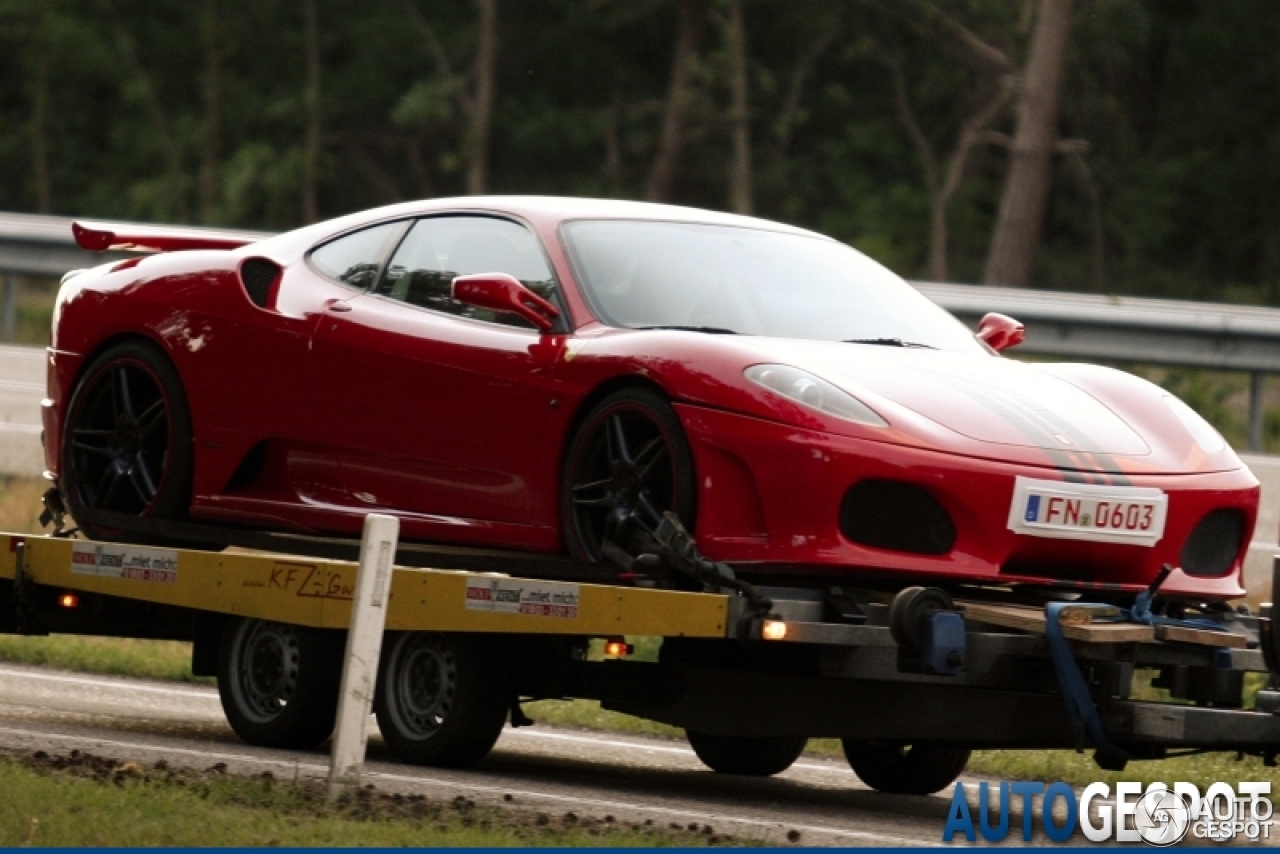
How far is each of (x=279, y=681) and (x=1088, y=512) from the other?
3.23 m

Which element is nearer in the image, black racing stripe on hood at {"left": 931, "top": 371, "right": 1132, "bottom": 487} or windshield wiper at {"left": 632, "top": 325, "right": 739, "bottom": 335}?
black racing stripe on hood at {"left": 931, "top": 371, "right": 1132, "bottom": 487}

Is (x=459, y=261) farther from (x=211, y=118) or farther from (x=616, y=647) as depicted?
(x=211, y=118)

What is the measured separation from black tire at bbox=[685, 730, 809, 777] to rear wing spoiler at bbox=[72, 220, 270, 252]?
270 centimetres

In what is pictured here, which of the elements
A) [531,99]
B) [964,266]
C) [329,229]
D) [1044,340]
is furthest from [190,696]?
[531,99]

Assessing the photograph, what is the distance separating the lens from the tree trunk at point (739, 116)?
38.2 m

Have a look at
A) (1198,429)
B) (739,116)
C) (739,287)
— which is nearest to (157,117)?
(739,116)

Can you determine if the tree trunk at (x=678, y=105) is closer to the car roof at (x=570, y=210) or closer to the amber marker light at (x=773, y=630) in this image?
the car roof at (x=570, y=210)

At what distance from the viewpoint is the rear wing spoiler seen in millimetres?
9570

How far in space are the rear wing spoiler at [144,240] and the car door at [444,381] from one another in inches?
48.8

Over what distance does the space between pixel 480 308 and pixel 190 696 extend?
382 cm

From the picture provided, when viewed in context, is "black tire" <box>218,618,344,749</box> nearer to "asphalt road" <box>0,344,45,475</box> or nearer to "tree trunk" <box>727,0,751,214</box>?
"asphalt road" <box>0,344,45,475</box>


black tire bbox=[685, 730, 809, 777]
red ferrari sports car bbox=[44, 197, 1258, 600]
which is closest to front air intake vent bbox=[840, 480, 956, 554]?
red ferrari sports car bbox=[44, 197, 1258, 600]

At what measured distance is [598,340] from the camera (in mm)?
7602

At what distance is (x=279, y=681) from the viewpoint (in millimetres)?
8828
